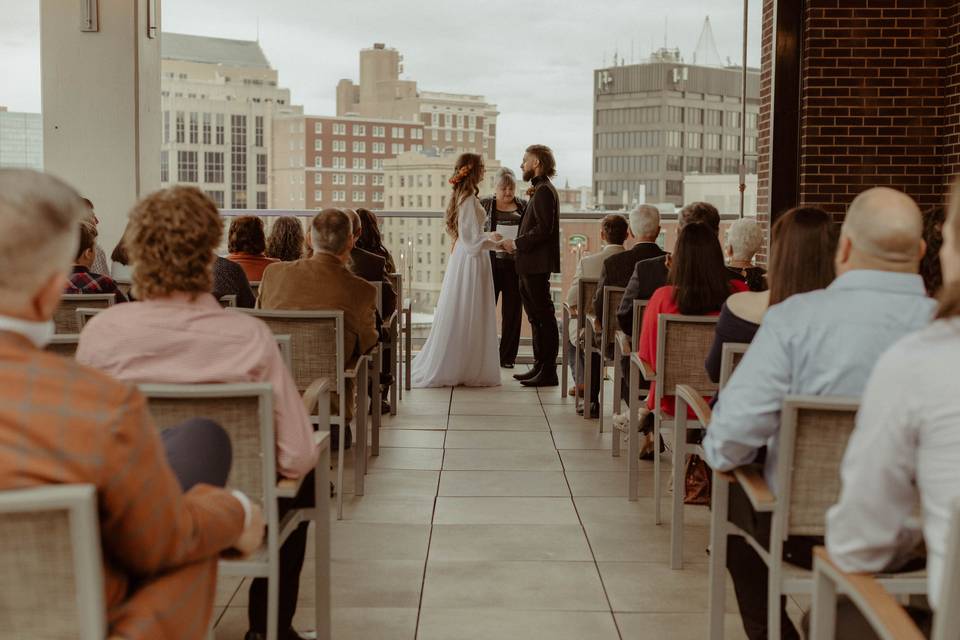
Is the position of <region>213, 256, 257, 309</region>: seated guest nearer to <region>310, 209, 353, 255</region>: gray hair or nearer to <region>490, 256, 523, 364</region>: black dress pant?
<region>310, 209, 353, 255</region>: gray hair

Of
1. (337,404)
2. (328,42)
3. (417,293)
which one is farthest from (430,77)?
(337,404)

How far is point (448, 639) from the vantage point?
3080mm

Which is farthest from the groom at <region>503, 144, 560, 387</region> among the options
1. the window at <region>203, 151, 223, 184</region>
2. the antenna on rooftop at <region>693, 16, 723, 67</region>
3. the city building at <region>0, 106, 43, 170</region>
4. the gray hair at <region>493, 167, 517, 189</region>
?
the window at <region>203, 151, 223, 184</region>

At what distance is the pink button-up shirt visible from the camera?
2383 millimetres

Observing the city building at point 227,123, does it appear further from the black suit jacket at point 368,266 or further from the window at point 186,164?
the black suit jacket at point 368,266

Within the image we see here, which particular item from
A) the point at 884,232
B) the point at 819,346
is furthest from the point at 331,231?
the point at 884,232

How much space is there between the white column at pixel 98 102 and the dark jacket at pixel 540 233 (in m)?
2.69

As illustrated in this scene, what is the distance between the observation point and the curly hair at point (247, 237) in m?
5.31

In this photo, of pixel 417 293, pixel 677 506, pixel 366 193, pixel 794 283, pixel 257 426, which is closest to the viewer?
pixel 257 426

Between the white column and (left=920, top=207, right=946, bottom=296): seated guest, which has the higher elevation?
the white column

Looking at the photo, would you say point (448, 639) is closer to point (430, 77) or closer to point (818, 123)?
point (818, 123)

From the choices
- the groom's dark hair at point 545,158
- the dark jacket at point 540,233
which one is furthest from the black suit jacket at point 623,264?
the groom's dark hair at point 545,158

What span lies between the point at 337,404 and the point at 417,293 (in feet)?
16.8

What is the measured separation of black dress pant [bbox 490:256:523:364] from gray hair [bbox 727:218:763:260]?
10.5ft
